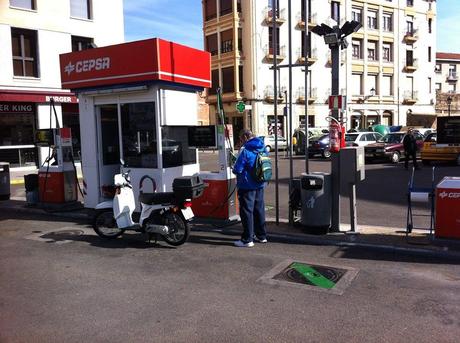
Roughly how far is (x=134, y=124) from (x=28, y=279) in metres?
4.29

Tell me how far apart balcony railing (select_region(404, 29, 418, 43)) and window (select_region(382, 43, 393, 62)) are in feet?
8.20

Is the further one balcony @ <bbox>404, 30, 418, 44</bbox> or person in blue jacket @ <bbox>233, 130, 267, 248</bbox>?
balcony @ <bbox>404, 30, 418, 44</bbox>

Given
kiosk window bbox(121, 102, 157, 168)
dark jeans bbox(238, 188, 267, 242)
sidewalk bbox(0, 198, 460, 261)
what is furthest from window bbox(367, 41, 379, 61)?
dark jeans bbox(238, 188, 267, 242)

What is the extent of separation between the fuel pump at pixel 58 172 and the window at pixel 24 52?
13800 millimetres

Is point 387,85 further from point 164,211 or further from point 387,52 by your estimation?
point 164,211

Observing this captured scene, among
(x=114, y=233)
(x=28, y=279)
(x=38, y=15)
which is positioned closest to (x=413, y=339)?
(x=28, y=279)

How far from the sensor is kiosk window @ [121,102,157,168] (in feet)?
30.1

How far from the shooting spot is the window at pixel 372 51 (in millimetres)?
50938

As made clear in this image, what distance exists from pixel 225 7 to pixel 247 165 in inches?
1539

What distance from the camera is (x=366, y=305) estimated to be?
479 cm

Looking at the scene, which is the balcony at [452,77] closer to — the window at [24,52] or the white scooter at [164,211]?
the window at [24,52]

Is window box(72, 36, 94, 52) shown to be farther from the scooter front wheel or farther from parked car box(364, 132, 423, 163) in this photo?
the scooter front wheel

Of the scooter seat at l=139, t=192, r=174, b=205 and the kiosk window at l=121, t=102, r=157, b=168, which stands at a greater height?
the kiosk window at l=121, t=102, r=157, b=168

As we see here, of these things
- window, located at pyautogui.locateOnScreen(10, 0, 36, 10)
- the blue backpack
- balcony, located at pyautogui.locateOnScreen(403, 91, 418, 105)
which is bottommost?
the blue backpack
